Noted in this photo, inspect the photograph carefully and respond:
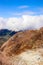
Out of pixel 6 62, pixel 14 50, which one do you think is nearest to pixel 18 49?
pixel 14 50

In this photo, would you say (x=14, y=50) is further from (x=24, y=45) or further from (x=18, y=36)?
(x=18, y=36)

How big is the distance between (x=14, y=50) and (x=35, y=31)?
9.98 m

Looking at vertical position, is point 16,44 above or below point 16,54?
above

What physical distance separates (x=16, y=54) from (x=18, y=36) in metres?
9.75

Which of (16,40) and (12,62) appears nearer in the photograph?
(12,62)

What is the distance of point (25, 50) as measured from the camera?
41.5 meters

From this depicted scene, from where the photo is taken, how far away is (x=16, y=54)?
40.2 m

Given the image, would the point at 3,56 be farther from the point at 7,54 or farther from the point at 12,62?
the point at 12,62

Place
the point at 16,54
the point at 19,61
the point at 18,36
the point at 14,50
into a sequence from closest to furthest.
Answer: the point at 19,61 < the point at 16,54 < the point at 14,50 < the point at 18,36

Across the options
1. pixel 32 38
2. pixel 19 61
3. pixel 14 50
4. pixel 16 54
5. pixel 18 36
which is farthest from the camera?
pixel 18 36

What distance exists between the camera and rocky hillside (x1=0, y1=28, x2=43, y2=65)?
35031 millimetres

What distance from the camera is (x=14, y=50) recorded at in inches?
1687

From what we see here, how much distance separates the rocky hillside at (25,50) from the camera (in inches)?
1379

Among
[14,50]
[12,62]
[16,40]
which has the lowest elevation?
[12,62]
